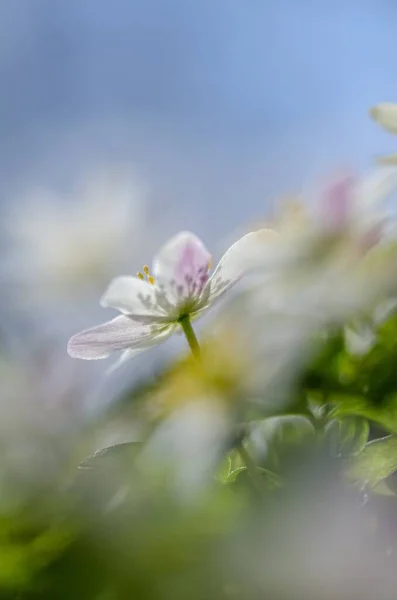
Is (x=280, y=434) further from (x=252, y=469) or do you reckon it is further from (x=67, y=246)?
(x=67, y=246)

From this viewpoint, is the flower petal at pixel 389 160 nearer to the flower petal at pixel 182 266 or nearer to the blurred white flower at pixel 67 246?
the flower petal at pixel 182 266

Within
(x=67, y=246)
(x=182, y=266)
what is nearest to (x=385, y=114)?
(x=182, y=266)

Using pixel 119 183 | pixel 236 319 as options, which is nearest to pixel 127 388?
pixel 236 319

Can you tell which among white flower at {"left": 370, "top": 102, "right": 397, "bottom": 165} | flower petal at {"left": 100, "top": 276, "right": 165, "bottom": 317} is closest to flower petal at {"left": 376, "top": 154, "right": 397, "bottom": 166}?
white flower at {"left": 370, "top": 102, "right": 397, "bottom": 165}

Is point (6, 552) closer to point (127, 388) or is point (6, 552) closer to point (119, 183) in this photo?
point (127, 388)

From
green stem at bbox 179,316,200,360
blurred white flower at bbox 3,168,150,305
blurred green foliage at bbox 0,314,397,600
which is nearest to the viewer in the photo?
blurred green foliage at bbox 0,314,397,600

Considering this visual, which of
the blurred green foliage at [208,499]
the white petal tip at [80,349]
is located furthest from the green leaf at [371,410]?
the white petal tip at [80,349]

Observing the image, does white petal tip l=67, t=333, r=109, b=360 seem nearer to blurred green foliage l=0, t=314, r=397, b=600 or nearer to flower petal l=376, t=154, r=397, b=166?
blurred green foliage l=0, t=314, r=397, b=600
